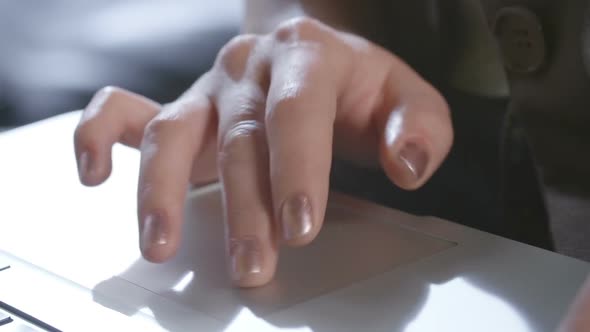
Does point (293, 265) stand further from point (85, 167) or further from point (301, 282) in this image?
point (85, 167)

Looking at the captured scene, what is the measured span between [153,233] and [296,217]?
58mm

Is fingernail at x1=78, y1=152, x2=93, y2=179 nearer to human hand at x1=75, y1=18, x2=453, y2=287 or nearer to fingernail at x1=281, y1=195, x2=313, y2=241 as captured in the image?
human hand at x1=75, y1=18, x2=453, y2=287

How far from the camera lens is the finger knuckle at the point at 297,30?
0.47m

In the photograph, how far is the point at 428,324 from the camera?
0.88 feet

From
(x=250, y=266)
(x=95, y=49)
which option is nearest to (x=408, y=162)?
(x=250, y=266)

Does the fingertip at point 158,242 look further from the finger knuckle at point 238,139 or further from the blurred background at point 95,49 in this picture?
the blurred background at point 95,49

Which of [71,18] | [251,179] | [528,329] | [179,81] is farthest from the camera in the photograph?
[71,18]

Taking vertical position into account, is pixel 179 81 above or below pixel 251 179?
below

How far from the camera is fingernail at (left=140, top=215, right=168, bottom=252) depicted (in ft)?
1.05

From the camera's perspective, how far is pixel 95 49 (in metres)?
1.04

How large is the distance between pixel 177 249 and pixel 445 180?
0.87 ft

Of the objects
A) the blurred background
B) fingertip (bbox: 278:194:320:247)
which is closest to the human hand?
fingertip (bbox: 278:194:320:247)

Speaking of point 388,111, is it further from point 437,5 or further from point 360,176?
point 437,5

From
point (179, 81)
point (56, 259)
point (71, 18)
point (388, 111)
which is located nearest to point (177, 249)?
point (56, 259)
